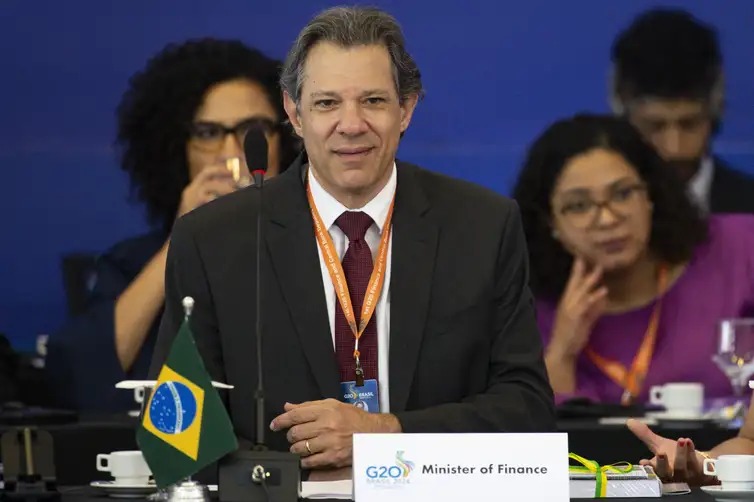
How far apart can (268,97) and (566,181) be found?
49.1 inches

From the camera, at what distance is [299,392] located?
3.42 meters

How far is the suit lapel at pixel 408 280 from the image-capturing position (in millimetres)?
3430

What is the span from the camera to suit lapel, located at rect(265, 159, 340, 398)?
11.1 feet

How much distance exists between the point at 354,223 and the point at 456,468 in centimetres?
84

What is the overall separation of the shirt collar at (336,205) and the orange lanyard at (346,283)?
0.4 inches

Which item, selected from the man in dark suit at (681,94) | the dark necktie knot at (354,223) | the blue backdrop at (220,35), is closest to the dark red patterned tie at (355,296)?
the dark necktie knot at (354,223)

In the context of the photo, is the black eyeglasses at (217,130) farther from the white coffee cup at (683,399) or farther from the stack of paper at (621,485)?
the stack of paper at (621,485)

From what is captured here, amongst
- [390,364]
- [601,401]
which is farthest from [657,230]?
[390,364]

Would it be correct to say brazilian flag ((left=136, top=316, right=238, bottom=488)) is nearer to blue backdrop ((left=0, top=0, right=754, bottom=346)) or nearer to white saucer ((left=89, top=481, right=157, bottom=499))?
white saucer ((left=89, top=481, right=157, bottom=499))

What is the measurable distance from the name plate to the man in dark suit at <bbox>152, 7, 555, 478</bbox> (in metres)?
0.46

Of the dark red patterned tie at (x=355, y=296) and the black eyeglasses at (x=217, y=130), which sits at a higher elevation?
the black eyeglasses at (x=217, y=130)

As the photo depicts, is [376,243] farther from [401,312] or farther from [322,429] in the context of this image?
[322,429]

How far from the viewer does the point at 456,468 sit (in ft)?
9.34

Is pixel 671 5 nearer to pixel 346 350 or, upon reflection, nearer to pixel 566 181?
pixel 566 181
